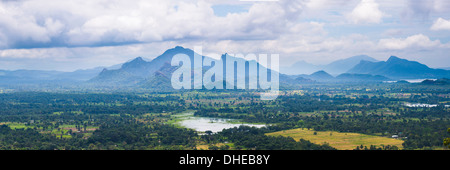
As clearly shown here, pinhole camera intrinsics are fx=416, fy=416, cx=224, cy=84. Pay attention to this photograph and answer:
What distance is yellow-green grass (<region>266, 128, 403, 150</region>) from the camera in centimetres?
4809

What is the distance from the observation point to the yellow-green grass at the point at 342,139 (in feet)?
158

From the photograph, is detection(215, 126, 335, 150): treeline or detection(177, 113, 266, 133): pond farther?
detection(177, 113, 266, 133): pond

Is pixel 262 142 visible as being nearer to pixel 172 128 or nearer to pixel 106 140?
pixel 172 128

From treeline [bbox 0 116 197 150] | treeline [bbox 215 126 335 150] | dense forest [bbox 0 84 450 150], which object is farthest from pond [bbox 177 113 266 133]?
treeline [bbox 215 126 335 150]

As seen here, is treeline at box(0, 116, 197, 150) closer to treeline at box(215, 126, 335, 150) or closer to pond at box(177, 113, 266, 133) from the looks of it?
treeline at box(215, 126, 335, 150)

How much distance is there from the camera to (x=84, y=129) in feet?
214

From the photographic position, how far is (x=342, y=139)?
171ft

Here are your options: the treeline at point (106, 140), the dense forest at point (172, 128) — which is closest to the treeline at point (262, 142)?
the dense forest at point (172, 128)

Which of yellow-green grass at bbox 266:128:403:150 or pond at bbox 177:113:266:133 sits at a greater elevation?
pond at bbox 177:113:266:133

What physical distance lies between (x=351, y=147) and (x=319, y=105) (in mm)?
57635

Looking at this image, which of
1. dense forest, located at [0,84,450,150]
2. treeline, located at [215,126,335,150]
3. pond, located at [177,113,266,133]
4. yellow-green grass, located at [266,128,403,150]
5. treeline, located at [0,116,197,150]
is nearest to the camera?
treeline, located at [215,126,335,150]

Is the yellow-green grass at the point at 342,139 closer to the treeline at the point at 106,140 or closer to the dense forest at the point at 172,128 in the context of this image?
the dense forest at the point at 172,128
